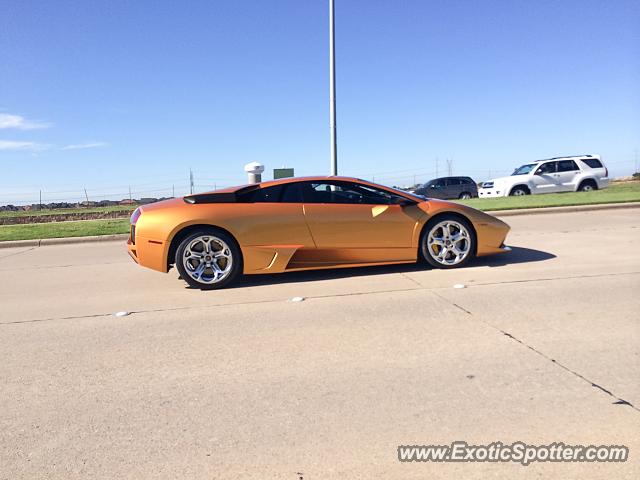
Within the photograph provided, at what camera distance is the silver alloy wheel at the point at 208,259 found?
18.4 ft

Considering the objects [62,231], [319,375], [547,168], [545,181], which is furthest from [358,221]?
[547,168]

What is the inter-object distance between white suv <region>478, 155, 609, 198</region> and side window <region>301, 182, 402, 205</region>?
15.6 metres

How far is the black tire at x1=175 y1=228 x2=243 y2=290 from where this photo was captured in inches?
219

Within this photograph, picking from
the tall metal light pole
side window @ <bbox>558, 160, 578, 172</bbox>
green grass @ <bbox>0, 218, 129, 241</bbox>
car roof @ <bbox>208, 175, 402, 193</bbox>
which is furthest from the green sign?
side window @ <bbox>558, 160, 578, 172</bbox>

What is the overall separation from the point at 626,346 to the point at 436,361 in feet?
4.49

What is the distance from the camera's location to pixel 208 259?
5.63 m

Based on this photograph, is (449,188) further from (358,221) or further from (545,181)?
(358,221)

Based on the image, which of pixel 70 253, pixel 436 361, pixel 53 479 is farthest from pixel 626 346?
pixel 70 253

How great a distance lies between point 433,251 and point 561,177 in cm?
1610

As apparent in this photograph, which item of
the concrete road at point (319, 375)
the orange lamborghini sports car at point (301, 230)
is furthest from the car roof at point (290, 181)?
the concrete road at point (319, 375)

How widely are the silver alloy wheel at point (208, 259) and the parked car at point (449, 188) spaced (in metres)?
20.7

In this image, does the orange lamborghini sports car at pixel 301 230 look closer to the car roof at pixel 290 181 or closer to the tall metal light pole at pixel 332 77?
Result: the car roof at pixel 290 181

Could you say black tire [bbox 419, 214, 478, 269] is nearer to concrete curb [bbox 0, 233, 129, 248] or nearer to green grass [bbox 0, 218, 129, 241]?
concrete curb [bbox 0, 233, 129, 248]

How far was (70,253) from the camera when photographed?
9.45m
